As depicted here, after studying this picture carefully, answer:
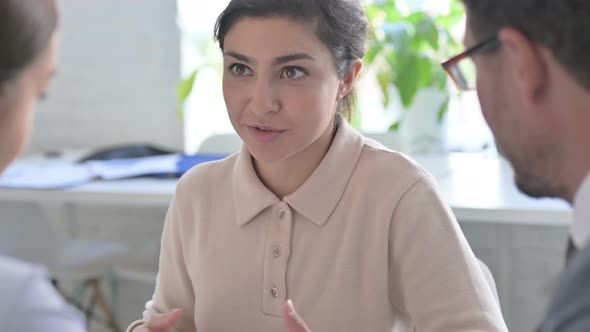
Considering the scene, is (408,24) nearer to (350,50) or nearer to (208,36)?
(208,36)

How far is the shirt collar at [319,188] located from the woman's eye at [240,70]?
7.1 inches

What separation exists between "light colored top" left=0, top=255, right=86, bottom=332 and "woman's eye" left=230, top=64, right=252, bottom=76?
641mm

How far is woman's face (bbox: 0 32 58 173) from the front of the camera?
2.41ft

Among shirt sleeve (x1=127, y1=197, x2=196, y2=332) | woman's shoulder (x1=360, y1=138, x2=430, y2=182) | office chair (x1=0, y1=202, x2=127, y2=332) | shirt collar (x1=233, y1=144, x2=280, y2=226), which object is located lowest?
office chair (x1=0, y1=202, x2=127, y2=332)

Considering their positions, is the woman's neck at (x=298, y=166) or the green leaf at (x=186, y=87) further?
the green leaf at (x=186, y=87)

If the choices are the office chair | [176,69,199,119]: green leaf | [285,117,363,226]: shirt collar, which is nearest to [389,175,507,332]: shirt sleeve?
→ [285,117,363,226]: shirt collar

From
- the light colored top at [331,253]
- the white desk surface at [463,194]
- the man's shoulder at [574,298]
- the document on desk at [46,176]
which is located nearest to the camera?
the man's shoulder at [574,298]

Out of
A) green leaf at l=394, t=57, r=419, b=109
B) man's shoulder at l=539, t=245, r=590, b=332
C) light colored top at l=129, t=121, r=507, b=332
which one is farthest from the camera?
green leaf at l=394, t=57, r=419, b=109

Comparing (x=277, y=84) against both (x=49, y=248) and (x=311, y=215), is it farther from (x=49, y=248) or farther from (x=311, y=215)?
(x=49, y=248)

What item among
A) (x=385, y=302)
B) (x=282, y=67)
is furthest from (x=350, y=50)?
(x=385, y=302)

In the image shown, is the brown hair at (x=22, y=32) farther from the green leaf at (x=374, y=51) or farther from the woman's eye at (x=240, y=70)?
the green leaf at (x=374, y=51)

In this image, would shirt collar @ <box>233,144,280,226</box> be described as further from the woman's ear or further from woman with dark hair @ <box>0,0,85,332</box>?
woman with dark hair @ <box>0,0,85,332</box>

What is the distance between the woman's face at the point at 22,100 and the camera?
0.74 metres

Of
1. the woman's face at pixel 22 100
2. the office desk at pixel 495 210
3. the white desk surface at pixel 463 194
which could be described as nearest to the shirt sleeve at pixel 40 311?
the woman's face at pixel 22 100
